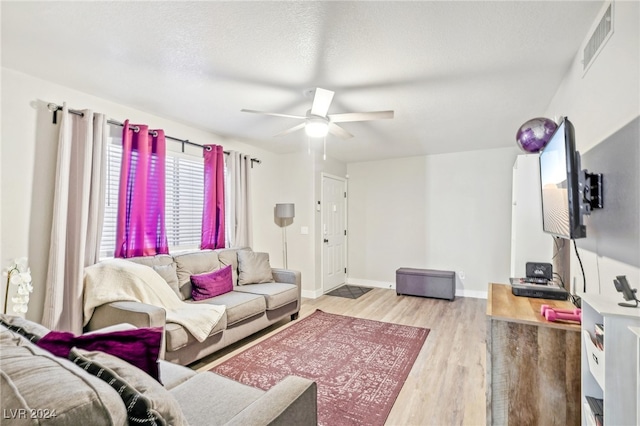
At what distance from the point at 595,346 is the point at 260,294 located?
9.12 ft

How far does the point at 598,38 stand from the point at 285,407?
7.65 feet

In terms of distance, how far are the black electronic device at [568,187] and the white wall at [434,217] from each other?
334cm

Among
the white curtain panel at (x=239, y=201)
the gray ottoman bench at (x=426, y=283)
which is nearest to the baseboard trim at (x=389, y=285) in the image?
the gray ottoman bench at (x=426, y=283)

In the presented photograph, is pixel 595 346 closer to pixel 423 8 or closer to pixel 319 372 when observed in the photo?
pixel 423 8

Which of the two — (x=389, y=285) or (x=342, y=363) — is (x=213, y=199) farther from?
(x=389, y=285)

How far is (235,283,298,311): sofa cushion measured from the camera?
3350mm

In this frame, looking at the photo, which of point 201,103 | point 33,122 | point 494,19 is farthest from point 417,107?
point 33,122

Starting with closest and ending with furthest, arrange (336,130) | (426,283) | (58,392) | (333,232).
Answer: (58,392) → (336,130) → (426,283) → (333,232)

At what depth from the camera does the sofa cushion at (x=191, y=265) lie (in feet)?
10.4

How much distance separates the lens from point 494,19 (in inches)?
67.7

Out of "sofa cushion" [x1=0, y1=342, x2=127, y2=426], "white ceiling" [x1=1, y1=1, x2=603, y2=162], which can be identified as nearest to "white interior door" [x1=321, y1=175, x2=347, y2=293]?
"white ceiling" [x1=1, y1=1, x2=603, y2=162]

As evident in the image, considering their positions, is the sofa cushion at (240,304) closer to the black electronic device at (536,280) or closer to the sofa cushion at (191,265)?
the sofa cushion at (191,265)

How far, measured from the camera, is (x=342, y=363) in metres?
2.75

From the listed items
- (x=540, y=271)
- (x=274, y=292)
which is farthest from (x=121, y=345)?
(x=540, y=271)
